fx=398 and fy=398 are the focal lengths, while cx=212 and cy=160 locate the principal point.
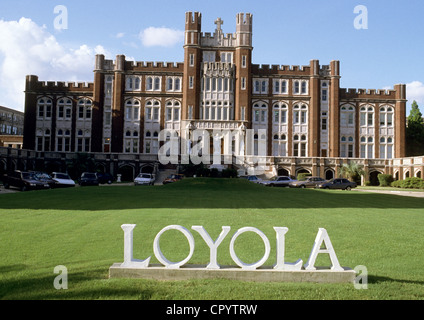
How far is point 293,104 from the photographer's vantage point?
6531 centimetres

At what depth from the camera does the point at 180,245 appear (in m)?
10.5

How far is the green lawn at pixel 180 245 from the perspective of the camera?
6734mm

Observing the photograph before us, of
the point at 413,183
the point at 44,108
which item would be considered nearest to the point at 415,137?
the point at 413,183

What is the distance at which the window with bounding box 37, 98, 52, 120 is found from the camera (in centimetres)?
6688

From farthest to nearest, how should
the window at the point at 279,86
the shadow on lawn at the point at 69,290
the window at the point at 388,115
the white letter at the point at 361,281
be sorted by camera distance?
the window at the point at 388,115 < the window at the point at 279,86 < the white letter at the point at 361,281 < the shadow on lawn at the point at 69,290

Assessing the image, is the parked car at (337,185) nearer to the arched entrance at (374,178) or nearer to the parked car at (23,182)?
the arched entrance at (374,178)

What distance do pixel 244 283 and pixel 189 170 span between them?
147 ft

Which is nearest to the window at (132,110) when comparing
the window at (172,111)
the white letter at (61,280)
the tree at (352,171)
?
the window at (172,111)


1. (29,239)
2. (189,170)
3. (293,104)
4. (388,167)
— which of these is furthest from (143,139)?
(29,239)

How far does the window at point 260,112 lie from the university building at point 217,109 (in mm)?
163

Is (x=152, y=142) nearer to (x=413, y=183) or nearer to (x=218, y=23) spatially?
(x=218, y=23)
